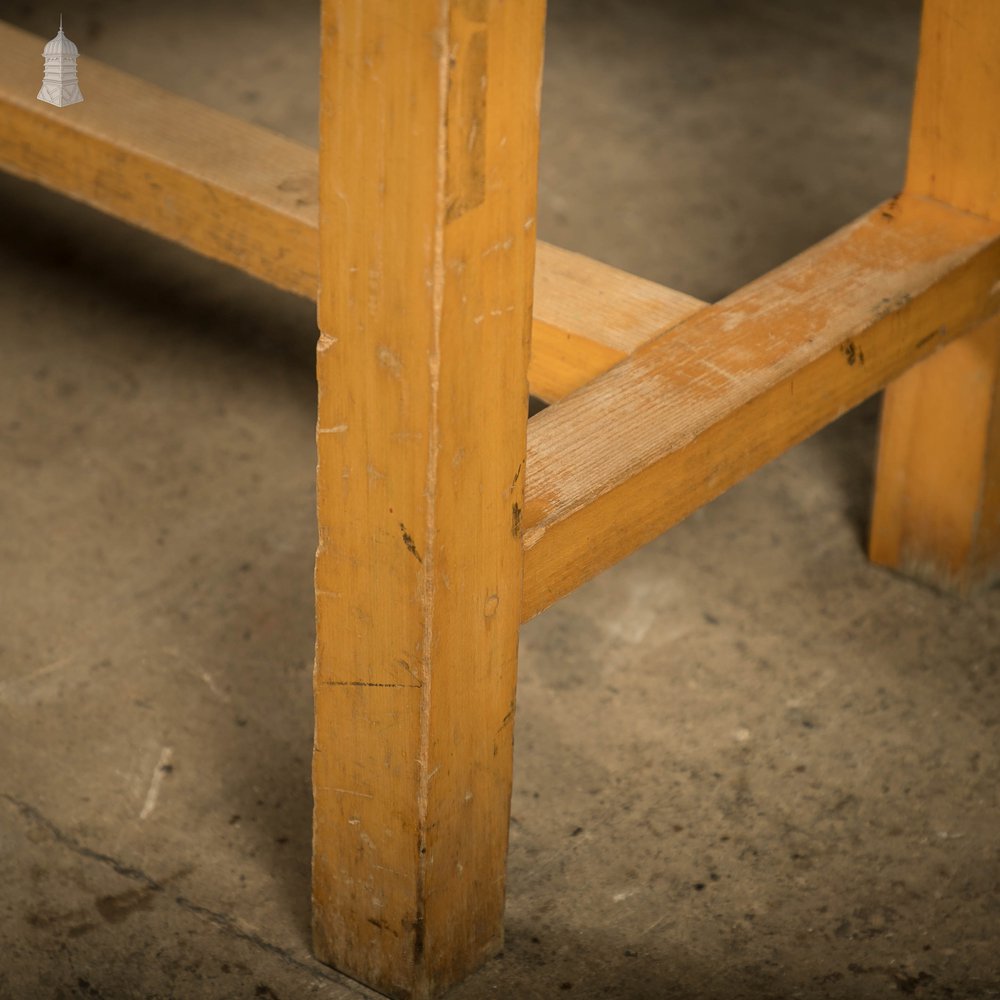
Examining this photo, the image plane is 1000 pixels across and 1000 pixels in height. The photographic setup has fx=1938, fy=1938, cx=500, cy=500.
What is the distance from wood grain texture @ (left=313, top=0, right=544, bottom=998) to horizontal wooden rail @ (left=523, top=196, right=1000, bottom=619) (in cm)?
13

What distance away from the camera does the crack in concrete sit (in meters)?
2.05

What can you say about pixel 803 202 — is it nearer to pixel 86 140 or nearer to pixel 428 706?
pixel 86 140

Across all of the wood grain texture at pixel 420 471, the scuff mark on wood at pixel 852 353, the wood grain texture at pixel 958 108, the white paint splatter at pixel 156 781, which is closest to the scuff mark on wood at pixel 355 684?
the wood grain texture at pixel 420 471

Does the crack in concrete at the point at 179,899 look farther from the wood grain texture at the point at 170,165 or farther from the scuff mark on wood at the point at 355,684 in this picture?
the wood grain texture at the point at 170,165

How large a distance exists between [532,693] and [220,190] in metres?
0.75

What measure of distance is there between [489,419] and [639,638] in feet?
3.17

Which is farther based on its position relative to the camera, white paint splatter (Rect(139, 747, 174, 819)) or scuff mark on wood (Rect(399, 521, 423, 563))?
white paint splatter (Rect(139, 747, 174, 819))

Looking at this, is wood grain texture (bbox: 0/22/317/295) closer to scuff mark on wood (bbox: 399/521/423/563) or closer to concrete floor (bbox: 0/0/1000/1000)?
concrete floor (bbox: 0/0/1000/1000)

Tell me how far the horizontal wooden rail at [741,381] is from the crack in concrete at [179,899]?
0.48 m

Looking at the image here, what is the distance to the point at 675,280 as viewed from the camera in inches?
132

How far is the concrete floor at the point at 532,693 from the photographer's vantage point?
2.09m

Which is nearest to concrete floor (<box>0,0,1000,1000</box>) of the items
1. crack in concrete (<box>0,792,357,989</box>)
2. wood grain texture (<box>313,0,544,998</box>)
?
crack in concrete (<box>0,792,357,989</box>)

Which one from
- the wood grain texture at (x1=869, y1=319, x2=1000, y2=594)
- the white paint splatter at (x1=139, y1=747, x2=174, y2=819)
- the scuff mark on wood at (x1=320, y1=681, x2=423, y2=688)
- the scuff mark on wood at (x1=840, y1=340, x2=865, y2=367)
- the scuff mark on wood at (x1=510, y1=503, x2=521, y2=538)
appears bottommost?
the white paint splatter at (x1=139, y1=747, x2=174, y2=819)

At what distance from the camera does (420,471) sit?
1.65m
